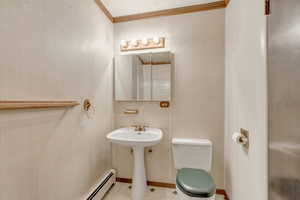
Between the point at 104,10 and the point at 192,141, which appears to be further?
the point at 104,10

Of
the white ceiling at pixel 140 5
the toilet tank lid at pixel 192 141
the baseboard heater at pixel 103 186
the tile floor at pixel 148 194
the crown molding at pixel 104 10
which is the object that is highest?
the white ceiling at pixel 140 5

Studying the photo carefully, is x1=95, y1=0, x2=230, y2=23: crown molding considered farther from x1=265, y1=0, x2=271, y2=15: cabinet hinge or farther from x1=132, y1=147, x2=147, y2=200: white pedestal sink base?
x1=132, y1=147, x2=147, y2=200: white pedestal sink base

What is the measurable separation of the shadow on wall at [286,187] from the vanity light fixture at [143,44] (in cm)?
168

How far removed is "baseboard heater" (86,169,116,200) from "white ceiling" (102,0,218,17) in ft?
6.93

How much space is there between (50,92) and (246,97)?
1.53 metres

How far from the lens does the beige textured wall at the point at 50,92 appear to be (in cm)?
81

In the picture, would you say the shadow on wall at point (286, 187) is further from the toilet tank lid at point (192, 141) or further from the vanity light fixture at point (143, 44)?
the vanity light fixture at point (143, 44)

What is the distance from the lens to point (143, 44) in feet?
6.40

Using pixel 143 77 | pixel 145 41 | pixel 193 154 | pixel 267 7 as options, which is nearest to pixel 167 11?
pixel 145 41

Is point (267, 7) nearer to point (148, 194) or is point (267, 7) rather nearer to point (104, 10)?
point (104, 10)

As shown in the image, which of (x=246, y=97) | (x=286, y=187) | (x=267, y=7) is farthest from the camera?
(x=246, y=97)

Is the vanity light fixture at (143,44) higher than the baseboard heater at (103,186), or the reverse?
the vanity light fixture at (143,44)

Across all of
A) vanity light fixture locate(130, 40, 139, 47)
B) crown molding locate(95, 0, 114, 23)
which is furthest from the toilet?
crown molding locate(95, 0, 114, 23)

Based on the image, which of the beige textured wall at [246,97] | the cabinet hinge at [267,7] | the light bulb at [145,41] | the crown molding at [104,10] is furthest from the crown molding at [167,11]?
the cabinet hinge at [267,7]
